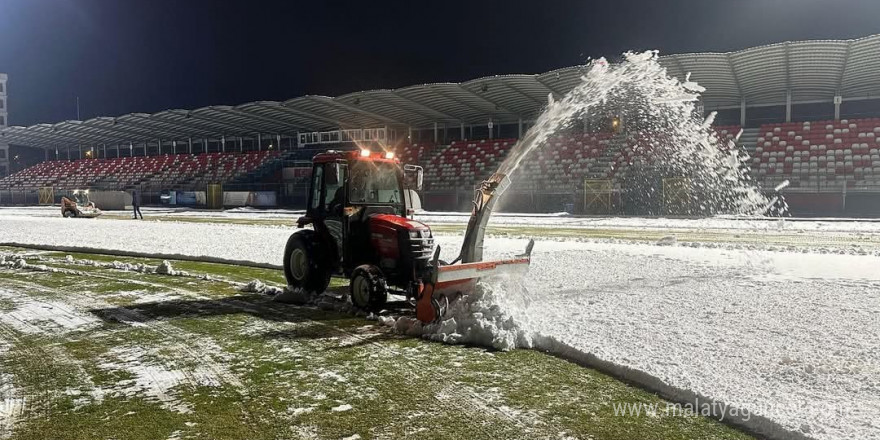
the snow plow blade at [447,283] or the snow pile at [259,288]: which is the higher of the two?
the snow plow blade at [447,283]

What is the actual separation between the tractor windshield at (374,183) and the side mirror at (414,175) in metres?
0.18

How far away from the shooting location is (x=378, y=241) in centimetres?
721

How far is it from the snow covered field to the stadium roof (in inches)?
820

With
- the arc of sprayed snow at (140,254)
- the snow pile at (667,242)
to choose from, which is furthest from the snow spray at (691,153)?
the arc of sprayed snow at (140,254)

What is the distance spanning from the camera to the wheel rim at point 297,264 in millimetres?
8492

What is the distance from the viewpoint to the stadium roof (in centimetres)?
2836

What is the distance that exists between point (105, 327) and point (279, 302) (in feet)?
7.23

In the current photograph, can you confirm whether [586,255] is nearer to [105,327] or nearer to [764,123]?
[105,327]

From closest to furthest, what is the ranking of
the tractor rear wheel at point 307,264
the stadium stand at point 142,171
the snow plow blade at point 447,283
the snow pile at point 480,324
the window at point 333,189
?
the snow pile at point 480,324 → the snow plow blade at point 447,283 → the window at point 333,189 → the tractor rear wheel at point 307,264 → the stadium stand at point 142,171

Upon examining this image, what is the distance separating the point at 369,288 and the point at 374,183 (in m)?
1.67

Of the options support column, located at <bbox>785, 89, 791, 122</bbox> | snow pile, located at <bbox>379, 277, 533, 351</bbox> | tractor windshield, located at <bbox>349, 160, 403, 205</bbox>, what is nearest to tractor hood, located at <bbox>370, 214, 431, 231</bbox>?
tractor windshield, located at <bbox>349, 160, 403, 205</bbox>

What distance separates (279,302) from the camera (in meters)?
7.95

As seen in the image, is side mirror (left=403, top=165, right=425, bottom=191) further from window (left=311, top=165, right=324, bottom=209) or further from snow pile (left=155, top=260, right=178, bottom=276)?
snow pile (left=155, top=260, right=178, bottom=276)

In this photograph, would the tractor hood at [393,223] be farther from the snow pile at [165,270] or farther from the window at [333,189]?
the snow pile at [165,270]
